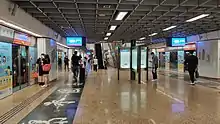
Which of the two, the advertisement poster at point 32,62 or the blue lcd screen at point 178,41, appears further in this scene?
the blue lcd screen at point 178,41

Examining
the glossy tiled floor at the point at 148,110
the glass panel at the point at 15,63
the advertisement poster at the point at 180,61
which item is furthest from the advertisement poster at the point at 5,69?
the advertisement poster at the point at 180,61

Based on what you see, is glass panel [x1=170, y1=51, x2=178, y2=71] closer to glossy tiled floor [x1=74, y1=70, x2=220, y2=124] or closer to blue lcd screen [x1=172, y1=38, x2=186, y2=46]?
blue lcd screen [x1=172, y1=38, x2=186, y2=46]

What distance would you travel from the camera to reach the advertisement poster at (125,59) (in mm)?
16484

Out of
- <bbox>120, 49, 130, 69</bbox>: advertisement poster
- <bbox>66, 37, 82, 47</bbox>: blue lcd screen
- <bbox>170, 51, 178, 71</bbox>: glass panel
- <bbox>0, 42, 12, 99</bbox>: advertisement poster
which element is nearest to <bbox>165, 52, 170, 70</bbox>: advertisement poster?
<bbox>170, 51, 178, 71</bbox>: glass panel

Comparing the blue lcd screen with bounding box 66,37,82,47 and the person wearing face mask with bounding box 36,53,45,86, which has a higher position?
the blue lcd screen with bounding box 66,37,82,47

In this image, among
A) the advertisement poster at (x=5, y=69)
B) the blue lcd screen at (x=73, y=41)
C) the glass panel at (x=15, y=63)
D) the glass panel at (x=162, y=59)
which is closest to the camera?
the advertisement poster at (x=5, y=69)

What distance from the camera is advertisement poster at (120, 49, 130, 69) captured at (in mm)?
16484

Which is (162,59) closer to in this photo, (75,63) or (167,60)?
(167,60)

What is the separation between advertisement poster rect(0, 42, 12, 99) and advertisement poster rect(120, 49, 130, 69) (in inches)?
326

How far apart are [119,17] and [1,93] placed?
18.3 ft

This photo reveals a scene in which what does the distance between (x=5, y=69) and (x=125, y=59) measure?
8.89 meters

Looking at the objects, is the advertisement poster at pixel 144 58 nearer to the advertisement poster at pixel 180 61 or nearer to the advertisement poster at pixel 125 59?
the advertisement poster at pixel 125 59

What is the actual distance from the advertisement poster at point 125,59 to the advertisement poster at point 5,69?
27.2ft

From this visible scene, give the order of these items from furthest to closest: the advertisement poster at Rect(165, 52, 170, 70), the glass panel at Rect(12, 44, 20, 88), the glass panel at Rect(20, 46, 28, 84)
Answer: the advertisement poster at Rect(165, 52, 170, 70) → the glass panel at Rect(20, 46, 28, 84) → the glass panel at Rect(12, 44, 20, 88)
